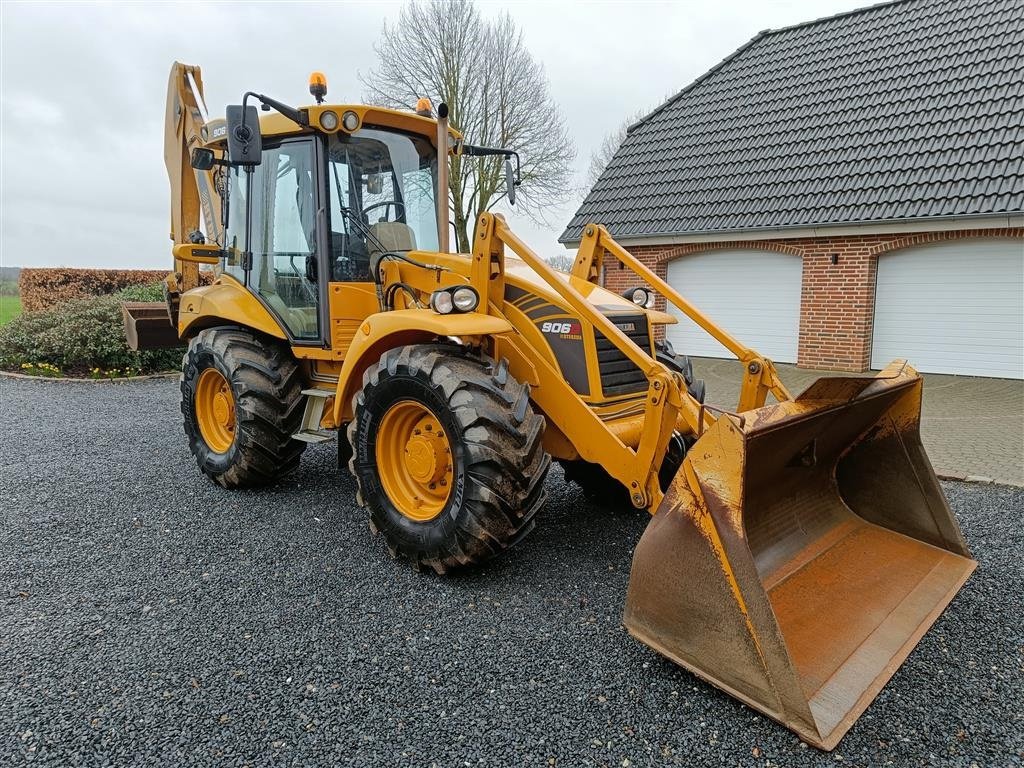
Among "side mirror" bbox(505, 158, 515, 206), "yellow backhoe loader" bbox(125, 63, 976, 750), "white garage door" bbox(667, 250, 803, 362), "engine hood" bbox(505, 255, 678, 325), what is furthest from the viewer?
"white garage door" bbox(667, 250, 803, 362)

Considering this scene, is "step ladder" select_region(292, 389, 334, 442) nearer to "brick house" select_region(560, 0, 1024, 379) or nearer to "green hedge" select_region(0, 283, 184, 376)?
"green hedge" select_region(0, 283, 184, 376)

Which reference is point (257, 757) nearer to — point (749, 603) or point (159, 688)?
point (159, 688)

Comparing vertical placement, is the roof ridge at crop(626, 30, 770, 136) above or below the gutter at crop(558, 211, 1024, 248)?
above

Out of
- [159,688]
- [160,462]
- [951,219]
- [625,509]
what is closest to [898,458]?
[625,509]

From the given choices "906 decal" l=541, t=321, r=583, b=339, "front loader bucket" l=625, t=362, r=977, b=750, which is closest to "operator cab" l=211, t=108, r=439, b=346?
"906 decal" l=541, t=321, r=583, b=339

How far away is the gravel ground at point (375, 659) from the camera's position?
7.32ft

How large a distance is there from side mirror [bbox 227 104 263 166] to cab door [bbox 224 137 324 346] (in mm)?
708

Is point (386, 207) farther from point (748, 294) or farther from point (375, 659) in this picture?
A: point (748, 294)

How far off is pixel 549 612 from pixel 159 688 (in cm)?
158

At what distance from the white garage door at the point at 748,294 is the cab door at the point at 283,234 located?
8168 mm

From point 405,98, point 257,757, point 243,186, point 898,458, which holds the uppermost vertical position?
point 405,98

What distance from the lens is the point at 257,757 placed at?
2176mm

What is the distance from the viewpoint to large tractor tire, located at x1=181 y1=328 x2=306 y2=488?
4480 millimetres

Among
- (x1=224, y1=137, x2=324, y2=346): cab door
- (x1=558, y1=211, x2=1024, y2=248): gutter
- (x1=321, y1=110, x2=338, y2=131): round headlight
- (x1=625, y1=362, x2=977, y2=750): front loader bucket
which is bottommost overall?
(x1=625, y1=362, x2=977, y2=750): front loader bucket
